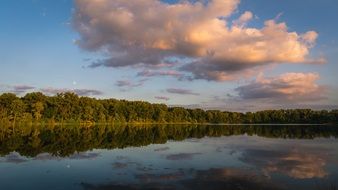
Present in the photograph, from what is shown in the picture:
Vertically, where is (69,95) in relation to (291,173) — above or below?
above

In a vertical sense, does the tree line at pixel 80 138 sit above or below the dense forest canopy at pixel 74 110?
below

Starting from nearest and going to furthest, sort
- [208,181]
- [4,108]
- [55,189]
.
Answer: [55,189] < [208,181] < [4,108]

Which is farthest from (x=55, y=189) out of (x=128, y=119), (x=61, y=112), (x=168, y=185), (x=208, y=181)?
(x=128, y=119)

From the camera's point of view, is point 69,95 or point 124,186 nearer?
point 124,186

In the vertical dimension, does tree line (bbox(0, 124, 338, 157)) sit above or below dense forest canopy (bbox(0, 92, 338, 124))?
A: below

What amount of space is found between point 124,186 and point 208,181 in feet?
15.6

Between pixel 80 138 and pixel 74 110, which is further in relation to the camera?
pixel 74 110

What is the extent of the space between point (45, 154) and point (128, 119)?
125m

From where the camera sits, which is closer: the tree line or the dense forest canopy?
the tree line

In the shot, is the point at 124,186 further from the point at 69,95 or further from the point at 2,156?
the point at 69,95

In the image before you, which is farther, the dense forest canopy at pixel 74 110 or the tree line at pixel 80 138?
the dense forest canopy at pixel 74 110

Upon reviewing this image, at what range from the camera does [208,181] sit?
20094 millimetres

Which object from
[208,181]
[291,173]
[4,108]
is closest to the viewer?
[208,181]

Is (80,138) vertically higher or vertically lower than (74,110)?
lower
